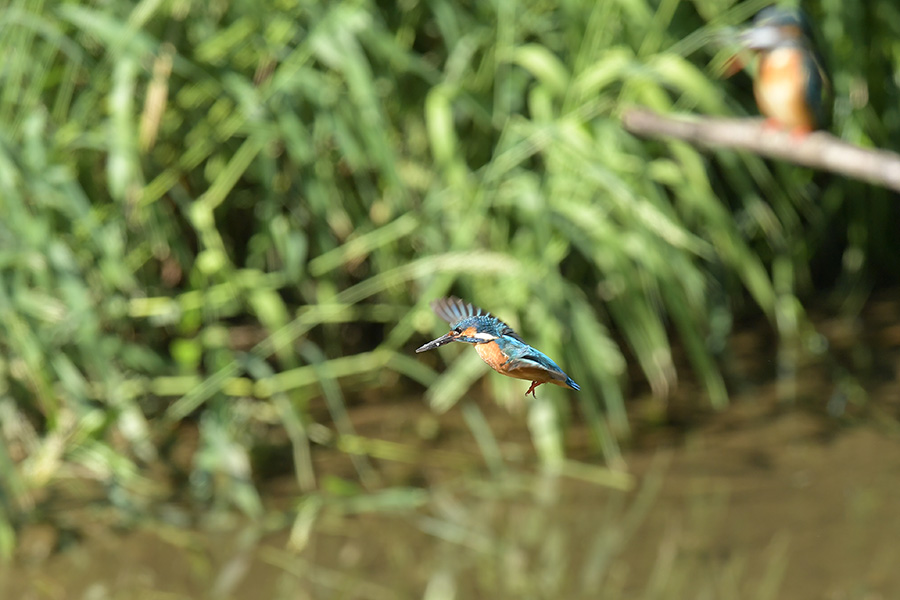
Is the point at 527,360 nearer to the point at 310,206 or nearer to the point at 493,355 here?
the point at 493,355

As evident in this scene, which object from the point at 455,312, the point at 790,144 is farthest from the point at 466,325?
the point at 790,144

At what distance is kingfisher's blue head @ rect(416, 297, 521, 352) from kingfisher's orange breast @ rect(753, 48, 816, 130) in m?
1.32

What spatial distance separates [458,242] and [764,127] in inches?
35.1

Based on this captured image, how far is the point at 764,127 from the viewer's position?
189 cm

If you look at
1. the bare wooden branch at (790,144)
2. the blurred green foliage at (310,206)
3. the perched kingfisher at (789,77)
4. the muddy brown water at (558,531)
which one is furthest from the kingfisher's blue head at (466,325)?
the muddy brown water at (558,531)

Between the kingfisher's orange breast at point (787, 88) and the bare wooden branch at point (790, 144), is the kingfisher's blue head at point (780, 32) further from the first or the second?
the bare wooden branch at point (790, 144)

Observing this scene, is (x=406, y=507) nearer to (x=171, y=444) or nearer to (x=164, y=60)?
A: (x=171, y=444)

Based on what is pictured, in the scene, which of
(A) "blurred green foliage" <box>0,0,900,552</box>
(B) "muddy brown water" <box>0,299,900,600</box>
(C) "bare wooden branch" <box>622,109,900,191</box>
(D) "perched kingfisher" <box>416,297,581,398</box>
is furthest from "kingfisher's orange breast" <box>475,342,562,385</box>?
(B) "muddy brown water" <box>0,299,900,600</box>

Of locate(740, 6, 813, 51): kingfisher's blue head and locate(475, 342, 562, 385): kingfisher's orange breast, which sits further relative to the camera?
locate(740, 6, 813, 51): kingfisher's blue head

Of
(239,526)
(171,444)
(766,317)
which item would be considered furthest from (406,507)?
(766,317)

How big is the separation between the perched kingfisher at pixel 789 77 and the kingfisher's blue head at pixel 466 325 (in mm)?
1320

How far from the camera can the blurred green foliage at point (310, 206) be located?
264 cm

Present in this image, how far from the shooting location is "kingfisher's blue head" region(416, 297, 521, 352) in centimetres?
63

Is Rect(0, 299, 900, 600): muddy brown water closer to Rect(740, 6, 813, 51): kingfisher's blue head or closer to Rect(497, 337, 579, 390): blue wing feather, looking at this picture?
Rect(740, 6, 813, 51): kingfisher's blue head
